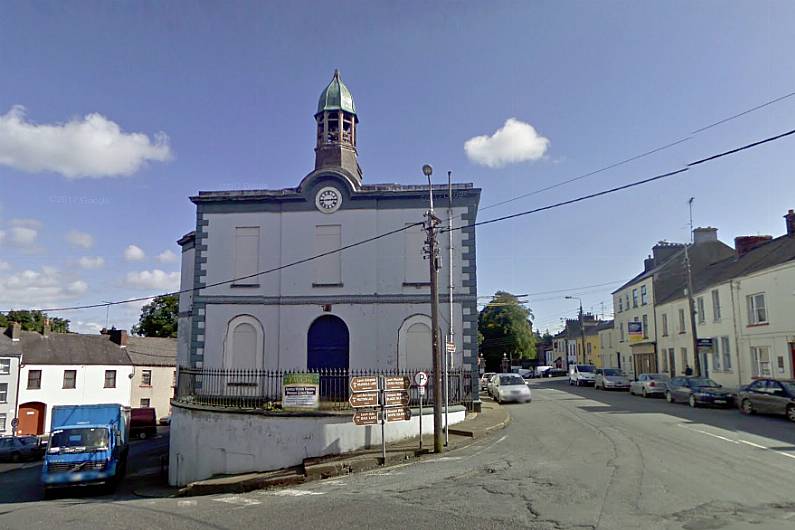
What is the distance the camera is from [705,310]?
3456cm

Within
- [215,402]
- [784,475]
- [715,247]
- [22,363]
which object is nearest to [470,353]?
[215,402]

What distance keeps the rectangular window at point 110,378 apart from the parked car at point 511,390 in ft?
120

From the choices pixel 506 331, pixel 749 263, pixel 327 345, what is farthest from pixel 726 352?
pixel 506 331

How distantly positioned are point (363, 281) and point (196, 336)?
22.6 feet

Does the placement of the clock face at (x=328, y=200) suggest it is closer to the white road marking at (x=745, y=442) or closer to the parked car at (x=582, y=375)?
the white road marking at (x=745, y=442)

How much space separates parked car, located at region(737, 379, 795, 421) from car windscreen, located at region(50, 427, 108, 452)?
21.9m

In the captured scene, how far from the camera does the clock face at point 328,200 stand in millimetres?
24172

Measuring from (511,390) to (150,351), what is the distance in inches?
1615

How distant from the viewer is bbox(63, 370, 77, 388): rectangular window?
48938 millimetres

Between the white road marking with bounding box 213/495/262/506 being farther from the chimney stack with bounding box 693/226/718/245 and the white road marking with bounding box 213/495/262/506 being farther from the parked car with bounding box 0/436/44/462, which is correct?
the chimney stack with bounding box 693/226/718/245

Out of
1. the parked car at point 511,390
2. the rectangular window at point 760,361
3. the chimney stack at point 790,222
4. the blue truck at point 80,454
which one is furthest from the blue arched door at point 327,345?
the chimney stack at point 790,222

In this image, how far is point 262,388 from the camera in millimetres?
21531

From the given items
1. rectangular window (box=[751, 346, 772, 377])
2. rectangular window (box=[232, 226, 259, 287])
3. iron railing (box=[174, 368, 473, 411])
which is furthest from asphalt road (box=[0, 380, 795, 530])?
rectangular window (box=[751, 346, 772, 377])

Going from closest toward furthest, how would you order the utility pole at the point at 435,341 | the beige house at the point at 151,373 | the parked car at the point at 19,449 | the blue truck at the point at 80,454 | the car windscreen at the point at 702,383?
1. the utility pole at the point at 435,341
2. the blue truck at the point at 80,454
3. the car windscreen at the point at 702,383
4. the parked car at the point at 19,449
5. the beige house at the point at 151,373
